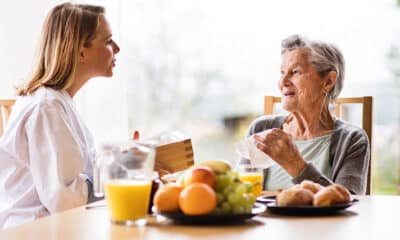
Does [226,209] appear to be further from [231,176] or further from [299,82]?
[299,82]

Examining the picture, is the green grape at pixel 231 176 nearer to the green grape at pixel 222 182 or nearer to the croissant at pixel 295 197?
the green grape at pixel 222 182

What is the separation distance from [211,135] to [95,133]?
1.02 meters

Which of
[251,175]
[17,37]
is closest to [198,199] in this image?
[251,175]

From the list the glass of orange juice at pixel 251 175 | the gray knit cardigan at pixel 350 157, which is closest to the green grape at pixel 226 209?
the glass of orange juice at pixel 251 175

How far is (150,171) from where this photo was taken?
1.77 m

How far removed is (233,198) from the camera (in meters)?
1.73

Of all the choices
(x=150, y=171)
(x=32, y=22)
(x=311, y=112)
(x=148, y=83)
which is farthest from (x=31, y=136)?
(x=148, y=83)

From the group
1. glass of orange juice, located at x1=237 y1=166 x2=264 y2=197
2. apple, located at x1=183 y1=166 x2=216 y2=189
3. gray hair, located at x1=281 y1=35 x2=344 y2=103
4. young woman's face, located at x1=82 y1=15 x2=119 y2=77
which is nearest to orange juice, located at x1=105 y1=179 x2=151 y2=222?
apple, located at x1=183 y1=166 x2=216 y2=189

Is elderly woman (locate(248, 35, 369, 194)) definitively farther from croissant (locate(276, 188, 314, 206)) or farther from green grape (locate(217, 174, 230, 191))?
green grape (locate(217, 174, 230, 191))

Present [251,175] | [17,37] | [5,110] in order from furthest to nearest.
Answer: [17,37] → [5,110] → [251,175]

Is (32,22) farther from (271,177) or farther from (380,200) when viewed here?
(380,200)

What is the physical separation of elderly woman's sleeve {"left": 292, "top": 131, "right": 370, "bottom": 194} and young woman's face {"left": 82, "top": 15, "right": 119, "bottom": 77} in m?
0.86

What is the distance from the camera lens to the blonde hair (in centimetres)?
258

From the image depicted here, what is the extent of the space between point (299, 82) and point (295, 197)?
894 mm
